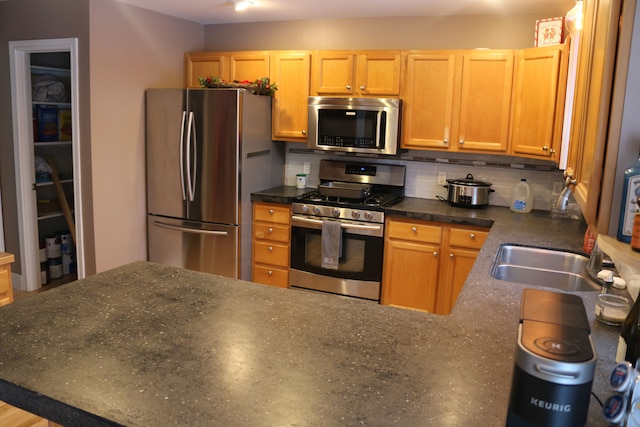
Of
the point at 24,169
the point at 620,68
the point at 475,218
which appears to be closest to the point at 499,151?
the point at 475,218

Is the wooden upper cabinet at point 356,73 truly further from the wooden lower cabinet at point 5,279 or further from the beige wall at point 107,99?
the wooden lower cabinet at point 5,279

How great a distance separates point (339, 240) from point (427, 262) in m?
0.66

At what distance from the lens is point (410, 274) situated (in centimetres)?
388

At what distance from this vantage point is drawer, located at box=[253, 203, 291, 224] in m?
4.18

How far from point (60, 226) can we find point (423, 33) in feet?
12.4

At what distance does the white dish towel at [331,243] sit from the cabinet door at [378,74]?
1.07 m

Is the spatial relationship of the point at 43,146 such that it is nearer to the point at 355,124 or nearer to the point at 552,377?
the point at 355,124

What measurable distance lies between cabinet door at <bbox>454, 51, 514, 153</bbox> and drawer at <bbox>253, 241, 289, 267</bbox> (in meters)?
1.63

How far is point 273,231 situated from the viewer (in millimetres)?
4246

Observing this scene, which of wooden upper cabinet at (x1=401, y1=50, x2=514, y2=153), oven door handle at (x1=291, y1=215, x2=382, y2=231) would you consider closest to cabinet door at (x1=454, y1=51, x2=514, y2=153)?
wooden upper cabinet at (x1=401, y1=50, x2=514, y2=153)

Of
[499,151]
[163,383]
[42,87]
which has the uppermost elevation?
[42,87]

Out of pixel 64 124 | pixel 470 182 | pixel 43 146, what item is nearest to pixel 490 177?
pixel 470 182

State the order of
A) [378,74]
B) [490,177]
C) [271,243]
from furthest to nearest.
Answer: [271,243] → [490,177] → [378,74]

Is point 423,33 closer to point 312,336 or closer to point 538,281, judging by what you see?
point 538,281
